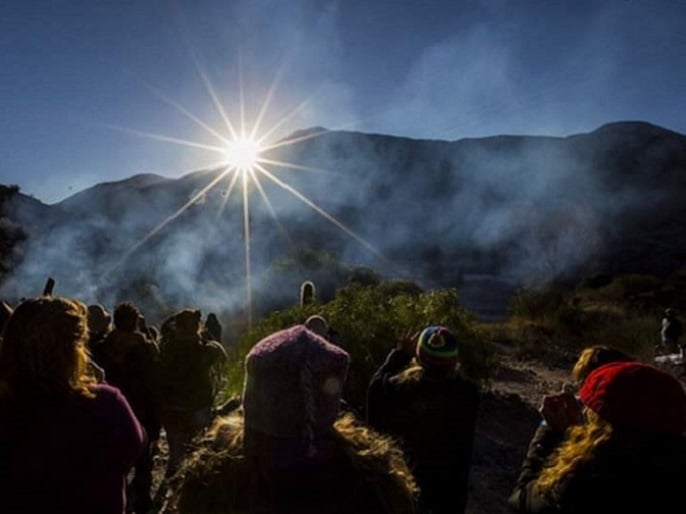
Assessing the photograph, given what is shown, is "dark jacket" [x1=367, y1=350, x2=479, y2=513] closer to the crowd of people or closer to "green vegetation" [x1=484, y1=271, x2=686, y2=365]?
the crowd of people

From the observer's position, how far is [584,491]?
1889 mm

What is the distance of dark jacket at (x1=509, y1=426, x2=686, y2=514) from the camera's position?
1836 mm

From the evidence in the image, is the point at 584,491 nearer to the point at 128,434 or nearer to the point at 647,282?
the point at 128,434

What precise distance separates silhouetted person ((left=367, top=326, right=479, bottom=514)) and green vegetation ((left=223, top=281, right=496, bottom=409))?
3645mm

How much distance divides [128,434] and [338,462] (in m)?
0.67

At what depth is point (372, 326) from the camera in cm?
787

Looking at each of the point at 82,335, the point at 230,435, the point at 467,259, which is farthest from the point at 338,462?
the point at 467,259

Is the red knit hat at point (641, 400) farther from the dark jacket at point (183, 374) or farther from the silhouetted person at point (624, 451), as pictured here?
the dark jacket at point (183, 374)

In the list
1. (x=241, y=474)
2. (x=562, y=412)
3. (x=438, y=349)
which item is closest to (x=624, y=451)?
(x=562, y=412)

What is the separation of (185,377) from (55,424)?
2.90 m

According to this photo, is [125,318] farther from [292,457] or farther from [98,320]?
[292,457]

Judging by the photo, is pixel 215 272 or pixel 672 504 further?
pixel 215 272

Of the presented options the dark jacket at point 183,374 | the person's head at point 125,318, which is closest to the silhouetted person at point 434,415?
the dark jacket at point 183,374

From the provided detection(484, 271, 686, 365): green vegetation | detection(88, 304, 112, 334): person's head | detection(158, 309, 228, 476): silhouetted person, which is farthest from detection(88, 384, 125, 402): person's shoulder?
detection(484, 271, 686, 365): green vegetation
